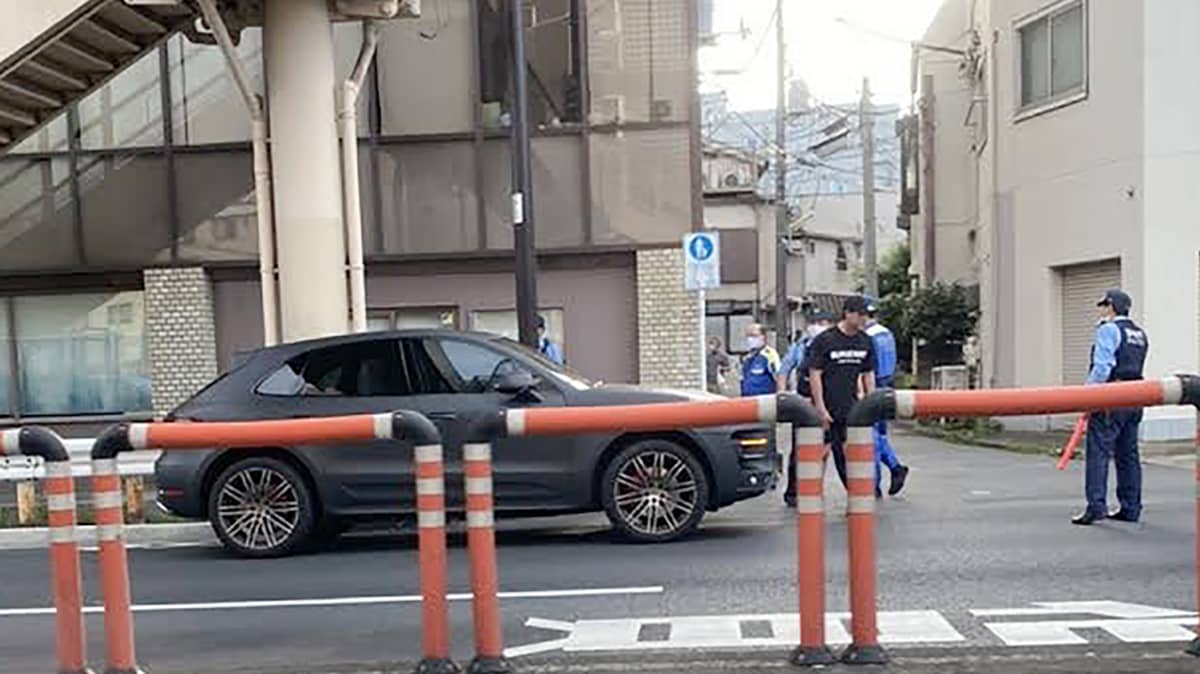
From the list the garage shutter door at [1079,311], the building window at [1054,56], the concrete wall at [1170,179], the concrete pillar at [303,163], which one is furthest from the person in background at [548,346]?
the building window at [1054,56]

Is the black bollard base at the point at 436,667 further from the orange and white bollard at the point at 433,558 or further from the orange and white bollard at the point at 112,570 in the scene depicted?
the orange and white bollard at the point at 112,570

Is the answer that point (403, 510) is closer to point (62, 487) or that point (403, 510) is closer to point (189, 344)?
point (62, 487)

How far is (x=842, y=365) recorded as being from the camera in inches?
384

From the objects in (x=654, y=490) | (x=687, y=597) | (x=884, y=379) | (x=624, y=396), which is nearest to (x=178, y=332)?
(x=624, y=396)

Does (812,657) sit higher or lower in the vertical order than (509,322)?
lower

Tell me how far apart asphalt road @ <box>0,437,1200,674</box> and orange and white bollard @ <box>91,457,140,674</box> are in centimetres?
64

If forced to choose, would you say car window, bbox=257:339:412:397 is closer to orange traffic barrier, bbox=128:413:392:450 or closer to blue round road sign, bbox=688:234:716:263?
orange traffic barrier, bbox=128:413:392:450

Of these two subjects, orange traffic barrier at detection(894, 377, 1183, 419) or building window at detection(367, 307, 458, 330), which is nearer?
orange traffic barrier at detection(894, 377, 1183, 419)

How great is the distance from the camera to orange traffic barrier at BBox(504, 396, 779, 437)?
464 cm

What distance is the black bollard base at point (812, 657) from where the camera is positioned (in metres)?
4.55

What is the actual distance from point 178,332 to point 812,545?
13500 mm

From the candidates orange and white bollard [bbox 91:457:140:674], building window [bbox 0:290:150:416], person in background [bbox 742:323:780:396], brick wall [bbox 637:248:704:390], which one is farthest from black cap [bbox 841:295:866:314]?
building window [bbox 0:290:150:416]

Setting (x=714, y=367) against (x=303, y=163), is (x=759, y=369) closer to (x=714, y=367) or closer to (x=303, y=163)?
(x=303, y=163)

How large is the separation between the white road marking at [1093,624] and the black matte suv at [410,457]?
283 centimetres
